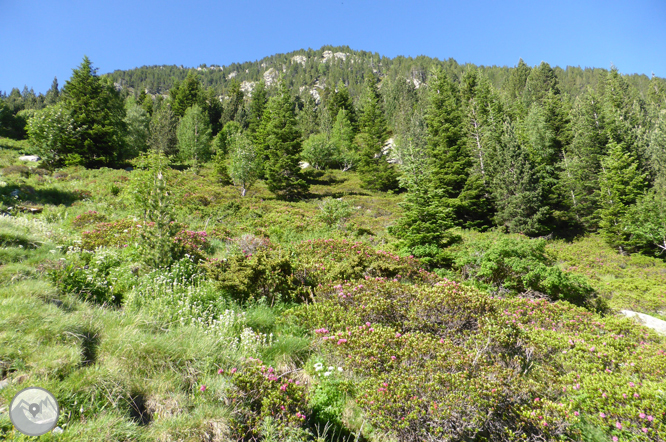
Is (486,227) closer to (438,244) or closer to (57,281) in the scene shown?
(438,244)

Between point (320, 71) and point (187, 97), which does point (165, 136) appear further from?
point (320, 71)

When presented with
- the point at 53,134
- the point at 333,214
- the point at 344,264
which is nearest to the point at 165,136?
the point at 53,134

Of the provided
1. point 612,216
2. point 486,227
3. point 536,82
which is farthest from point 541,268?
point 536,82

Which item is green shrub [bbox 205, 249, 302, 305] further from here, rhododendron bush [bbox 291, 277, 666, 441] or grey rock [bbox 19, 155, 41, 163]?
grey rock [bbox 19, 155, 41, 163]

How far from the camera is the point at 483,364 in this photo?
11.7 feet

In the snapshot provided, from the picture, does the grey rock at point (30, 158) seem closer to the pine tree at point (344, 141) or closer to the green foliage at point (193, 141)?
the green foliage at point (193, 141)

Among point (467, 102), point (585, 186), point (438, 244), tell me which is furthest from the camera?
point (467, 102)

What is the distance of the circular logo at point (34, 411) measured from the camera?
4.87ft

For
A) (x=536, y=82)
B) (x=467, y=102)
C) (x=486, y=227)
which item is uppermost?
(x=536, y=82)

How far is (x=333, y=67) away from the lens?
125m

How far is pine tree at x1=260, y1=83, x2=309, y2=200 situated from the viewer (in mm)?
26344

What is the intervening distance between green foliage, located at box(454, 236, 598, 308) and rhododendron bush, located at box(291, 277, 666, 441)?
8.51ft

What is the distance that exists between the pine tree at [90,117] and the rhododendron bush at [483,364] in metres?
27.5

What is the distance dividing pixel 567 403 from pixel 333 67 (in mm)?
138978
